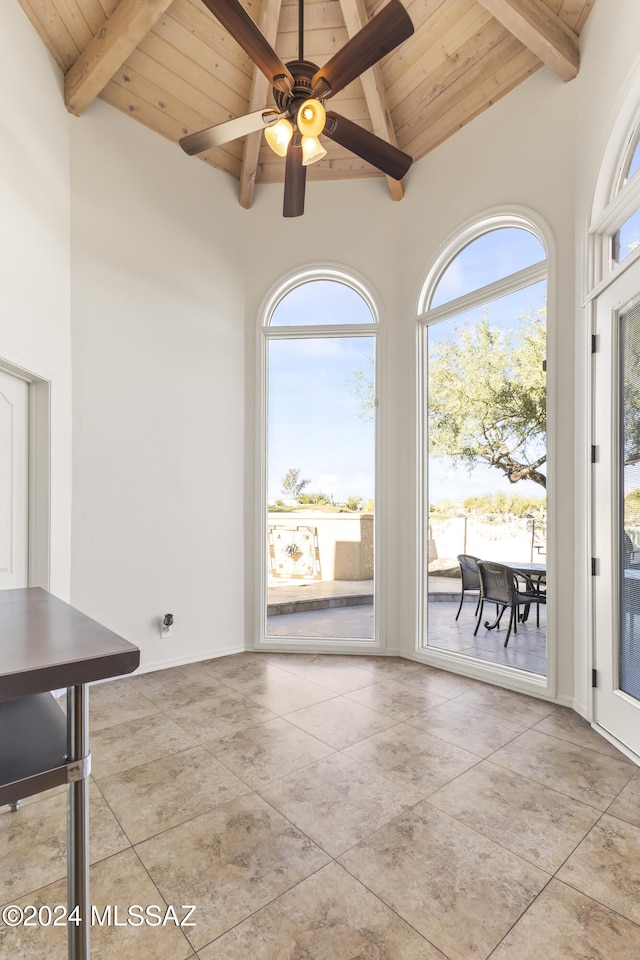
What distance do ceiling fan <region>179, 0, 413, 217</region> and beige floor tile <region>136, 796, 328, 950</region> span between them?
9.88 ft

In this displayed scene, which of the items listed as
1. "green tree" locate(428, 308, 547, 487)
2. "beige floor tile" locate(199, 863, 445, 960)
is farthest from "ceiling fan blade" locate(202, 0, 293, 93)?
"beige floor tile" locate(199, 863, 445, 960)

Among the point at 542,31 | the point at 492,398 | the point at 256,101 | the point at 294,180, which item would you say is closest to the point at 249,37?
the point at 294,180

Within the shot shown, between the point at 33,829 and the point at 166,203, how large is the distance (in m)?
3.93

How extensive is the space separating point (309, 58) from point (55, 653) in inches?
174

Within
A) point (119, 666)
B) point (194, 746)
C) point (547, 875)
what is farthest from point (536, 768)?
point (119, 666)

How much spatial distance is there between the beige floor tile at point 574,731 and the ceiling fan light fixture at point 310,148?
10.7 feet

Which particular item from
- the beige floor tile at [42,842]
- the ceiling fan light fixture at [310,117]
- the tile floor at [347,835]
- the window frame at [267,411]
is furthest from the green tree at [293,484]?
the beige floor tile at [42,842]

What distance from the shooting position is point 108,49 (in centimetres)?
301

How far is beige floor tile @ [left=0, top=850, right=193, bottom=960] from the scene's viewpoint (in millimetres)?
1417

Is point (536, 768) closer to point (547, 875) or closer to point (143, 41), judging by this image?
point (547, 875)

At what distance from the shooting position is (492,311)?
3.62 metres

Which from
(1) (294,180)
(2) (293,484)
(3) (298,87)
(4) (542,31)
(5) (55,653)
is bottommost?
(5) (55,653)

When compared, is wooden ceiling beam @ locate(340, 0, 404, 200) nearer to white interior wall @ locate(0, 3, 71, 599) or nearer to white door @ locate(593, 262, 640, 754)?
white interior wall @ locate(0, 3, 71, 599)

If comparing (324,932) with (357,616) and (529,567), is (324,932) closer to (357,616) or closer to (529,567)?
(529,567)
